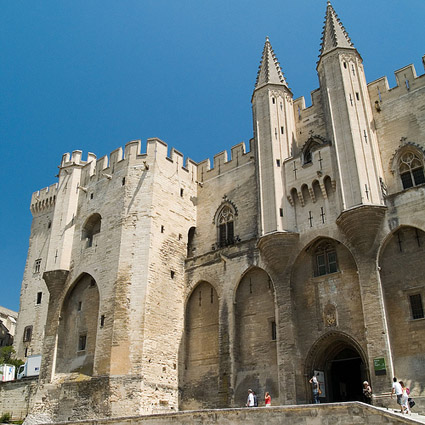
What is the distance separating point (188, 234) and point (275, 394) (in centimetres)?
966

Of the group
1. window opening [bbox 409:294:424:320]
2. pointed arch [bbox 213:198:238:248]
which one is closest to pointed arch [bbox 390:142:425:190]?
window opening [bbox 409:294:424:320]

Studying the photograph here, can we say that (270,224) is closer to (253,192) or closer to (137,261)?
(253,192)

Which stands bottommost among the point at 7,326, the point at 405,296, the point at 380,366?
the point at 380,366

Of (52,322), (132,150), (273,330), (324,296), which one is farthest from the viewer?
(132,150)

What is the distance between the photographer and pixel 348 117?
2034 cm

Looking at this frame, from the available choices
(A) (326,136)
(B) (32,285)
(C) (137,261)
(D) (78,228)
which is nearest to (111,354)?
(C) (137,261)

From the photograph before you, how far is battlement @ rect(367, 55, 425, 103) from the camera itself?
20.7 metres

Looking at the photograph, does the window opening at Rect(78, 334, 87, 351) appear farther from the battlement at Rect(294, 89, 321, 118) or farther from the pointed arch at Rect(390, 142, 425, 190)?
the pointed arch at Rect(390, 142, 425, 190)

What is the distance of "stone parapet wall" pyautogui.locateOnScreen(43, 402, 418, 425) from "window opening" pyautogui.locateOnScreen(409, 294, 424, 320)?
5.47m

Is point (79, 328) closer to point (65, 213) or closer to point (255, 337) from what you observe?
point (65, 213)

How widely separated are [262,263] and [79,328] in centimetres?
950

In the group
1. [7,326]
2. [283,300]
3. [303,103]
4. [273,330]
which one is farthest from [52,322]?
[7,326]

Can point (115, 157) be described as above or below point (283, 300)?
above

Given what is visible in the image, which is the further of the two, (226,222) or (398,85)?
→ (226,222)
